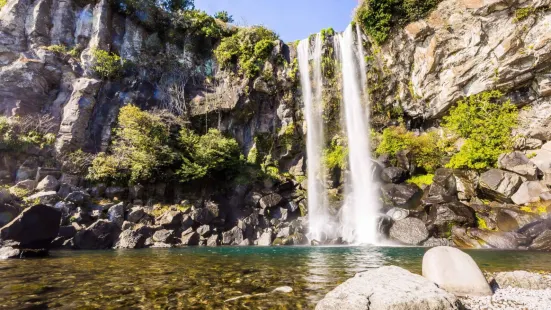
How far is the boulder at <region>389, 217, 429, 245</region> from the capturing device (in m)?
16.6

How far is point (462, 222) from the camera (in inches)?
644

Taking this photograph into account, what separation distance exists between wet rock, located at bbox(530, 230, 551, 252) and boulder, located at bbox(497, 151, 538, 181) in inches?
246

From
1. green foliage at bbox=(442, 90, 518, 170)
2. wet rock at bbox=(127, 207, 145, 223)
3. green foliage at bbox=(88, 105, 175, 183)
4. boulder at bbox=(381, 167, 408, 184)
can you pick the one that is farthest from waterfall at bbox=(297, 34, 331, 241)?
wet rock at bbox=(127, 207, 145, 223)

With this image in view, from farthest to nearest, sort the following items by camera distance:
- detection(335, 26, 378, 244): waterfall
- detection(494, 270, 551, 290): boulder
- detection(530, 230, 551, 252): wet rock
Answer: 1. detection(335, 26, 378, 244): waterfall
2. detection(530, 230, 551, 252): wet rock
3. detection(494, 270, 551, 290): boulder

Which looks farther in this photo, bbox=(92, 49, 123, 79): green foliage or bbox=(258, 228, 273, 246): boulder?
bbox=(92, 49, 123, 79): green foliage

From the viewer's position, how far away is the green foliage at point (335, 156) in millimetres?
26344

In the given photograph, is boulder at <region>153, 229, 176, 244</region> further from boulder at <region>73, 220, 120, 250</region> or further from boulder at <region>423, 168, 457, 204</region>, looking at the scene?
boulder at <region>423, 168, 457, 204</region>

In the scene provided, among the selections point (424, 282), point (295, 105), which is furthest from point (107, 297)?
point (295, 105)

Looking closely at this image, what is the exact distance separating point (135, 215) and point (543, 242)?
74.2ft

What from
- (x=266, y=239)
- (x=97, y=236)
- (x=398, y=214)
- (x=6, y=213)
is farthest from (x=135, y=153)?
(x=398, y=214)

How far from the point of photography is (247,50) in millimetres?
29141

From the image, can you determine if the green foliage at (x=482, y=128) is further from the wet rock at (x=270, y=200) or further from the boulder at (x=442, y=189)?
the wet rock at (x=270, y=200)

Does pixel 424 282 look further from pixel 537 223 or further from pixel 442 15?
pixel 442 15

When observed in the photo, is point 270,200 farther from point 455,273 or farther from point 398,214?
point 455,273
